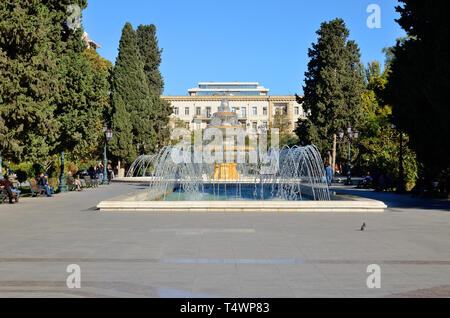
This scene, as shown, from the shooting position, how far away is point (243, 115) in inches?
3969

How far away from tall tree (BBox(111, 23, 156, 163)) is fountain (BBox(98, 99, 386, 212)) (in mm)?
3739

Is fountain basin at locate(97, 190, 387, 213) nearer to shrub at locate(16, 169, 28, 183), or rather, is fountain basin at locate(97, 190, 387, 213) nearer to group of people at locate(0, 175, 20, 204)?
group of people at locate(0, 175, 20, 204)

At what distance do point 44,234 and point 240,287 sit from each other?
605 cm

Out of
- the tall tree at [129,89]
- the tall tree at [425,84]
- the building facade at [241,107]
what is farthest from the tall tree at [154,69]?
the building facade at [241,107]

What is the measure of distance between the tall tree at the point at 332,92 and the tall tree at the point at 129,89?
15.1 metres

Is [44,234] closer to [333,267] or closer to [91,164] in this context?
[333,267]

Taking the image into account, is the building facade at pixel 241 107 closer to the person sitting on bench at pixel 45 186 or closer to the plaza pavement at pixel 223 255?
the person sitting on bench at pixel 45 186

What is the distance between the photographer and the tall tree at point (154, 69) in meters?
50.4

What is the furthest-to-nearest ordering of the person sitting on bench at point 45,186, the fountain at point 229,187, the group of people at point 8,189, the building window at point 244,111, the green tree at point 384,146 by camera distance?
the building window at point 244,111, the green tree at point 384,146, the person sitting on bench at point 45,186, the group of people at point 8,189, the fountain at point 229,187

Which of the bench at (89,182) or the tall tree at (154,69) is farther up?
the tall tree at (154,69)

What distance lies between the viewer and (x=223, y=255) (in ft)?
25.4

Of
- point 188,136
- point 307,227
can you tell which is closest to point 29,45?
point 307,227

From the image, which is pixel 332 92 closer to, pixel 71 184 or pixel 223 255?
pixel 71 184

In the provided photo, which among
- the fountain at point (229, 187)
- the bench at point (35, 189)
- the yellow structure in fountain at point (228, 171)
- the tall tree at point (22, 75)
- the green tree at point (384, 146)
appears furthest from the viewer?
the yellow structure in fountain at point (228, 171)
